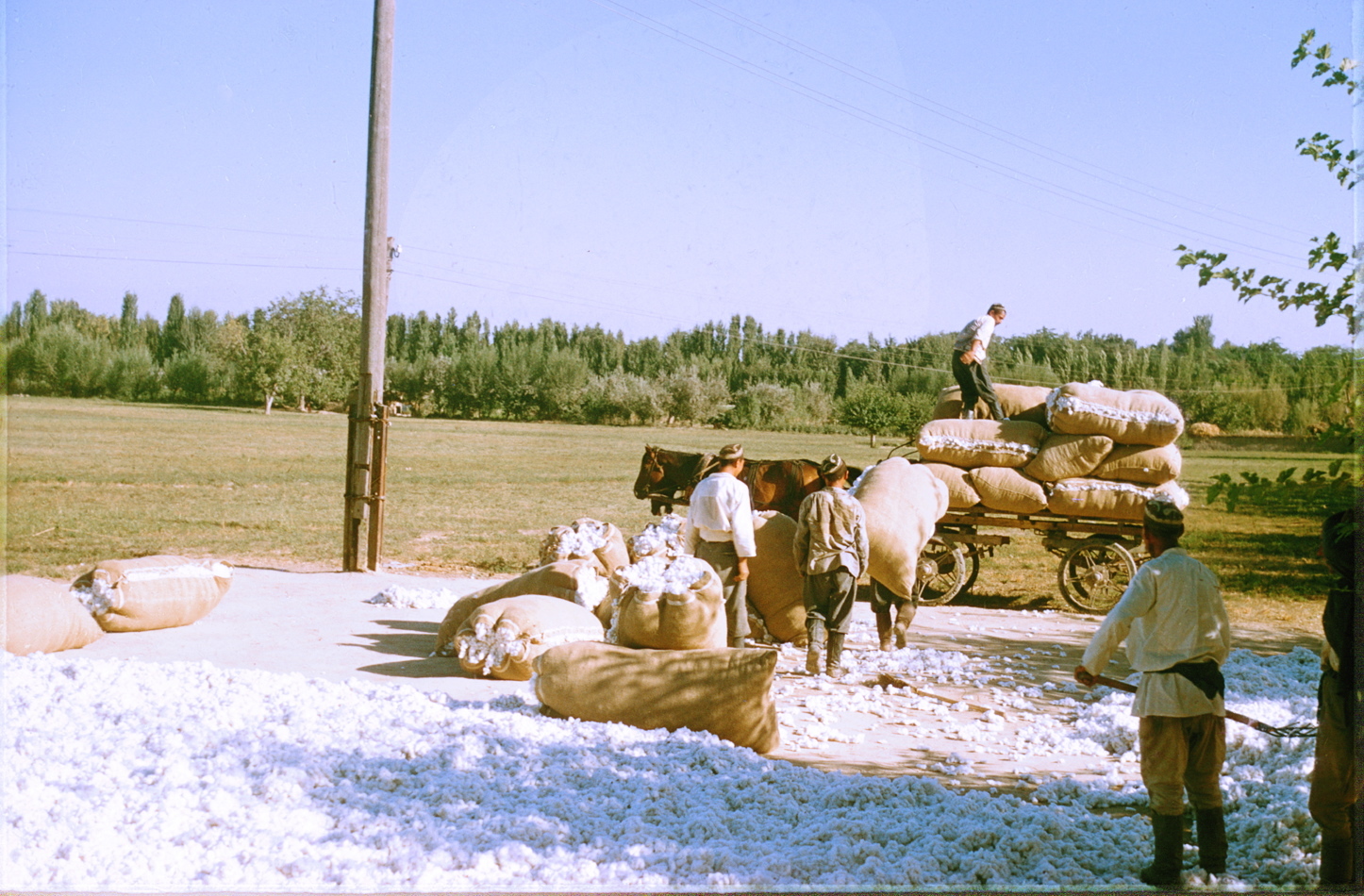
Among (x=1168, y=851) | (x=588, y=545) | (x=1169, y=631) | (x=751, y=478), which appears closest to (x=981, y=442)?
(x=751, y=478)

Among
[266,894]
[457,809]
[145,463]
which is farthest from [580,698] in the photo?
[145,463]

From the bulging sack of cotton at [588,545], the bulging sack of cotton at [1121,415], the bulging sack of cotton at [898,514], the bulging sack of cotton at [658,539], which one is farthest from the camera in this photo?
the bulging sack of cotton at [1121,415]

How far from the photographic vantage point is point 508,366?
45.5 meters

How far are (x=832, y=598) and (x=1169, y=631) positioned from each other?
3.34m

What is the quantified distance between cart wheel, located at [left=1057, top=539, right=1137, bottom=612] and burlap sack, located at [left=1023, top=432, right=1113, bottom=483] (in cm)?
76

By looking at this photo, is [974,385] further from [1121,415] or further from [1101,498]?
[1101,498]

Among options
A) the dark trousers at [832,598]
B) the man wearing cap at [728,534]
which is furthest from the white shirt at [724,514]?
the dark trousers at [832,598]

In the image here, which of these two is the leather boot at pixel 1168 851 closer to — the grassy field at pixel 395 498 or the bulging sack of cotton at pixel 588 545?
the grassy field at pixel 395 498

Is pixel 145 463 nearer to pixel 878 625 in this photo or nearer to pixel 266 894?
pixel 878 625

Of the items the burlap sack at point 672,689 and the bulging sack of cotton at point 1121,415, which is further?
the bulging sack of cotton at point 1121,415

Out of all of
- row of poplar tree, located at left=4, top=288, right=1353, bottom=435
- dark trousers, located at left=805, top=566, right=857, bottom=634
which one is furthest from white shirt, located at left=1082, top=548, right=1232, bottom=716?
row of poplar tree, located at left=4, top=288, right=1353, bottom=435

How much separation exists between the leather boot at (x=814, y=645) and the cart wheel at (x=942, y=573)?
3.16 m

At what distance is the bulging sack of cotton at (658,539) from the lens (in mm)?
7833

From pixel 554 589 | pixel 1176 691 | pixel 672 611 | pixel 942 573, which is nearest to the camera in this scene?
pixel 1176 691
